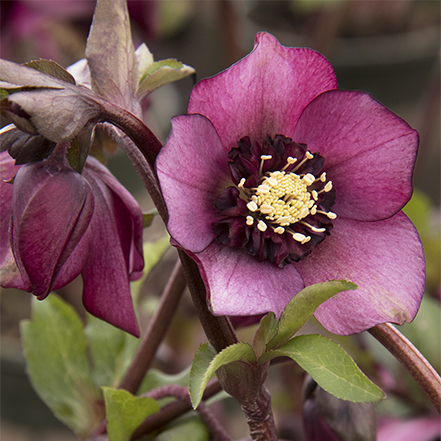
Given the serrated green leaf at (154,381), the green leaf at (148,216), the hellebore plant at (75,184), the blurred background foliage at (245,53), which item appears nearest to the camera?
the hellebore plant at (75,184)

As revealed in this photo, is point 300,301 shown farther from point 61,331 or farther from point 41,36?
point 41,36

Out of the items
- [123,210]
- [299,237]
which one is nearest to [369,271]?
[299,237]

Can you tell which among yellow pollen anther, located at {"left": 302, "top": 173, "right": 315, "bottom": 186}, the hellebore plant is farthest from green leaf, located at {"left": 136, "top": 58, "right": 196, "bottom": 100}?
yellow pollen anther, located at {"left": 302, "top": 173, "right": 315, "bottom": 186}

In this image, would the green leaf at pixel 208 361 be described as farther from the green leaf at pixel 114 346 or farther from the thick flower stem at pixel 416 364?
the green leaf at pixel 114 346

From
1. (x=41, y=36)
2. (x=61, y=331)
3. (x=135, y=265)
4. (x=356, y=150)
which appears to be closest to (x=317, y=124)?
(x=356, y=150)

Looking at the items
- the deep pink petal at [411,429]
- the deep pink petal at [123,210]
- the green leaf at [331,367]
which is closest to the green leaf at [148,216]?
the deep pink petal at [123,210]

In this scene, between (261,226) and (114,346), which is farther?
(114,346)

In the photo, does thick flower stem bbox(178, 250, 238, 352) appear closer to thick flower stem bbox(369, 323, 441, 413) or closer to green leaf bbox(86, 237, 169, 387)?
thick flower stem bbox(369, 323, 441, 413)

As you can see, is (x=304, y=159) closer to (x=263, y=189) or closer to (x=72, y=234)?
(x=263, y=189)
